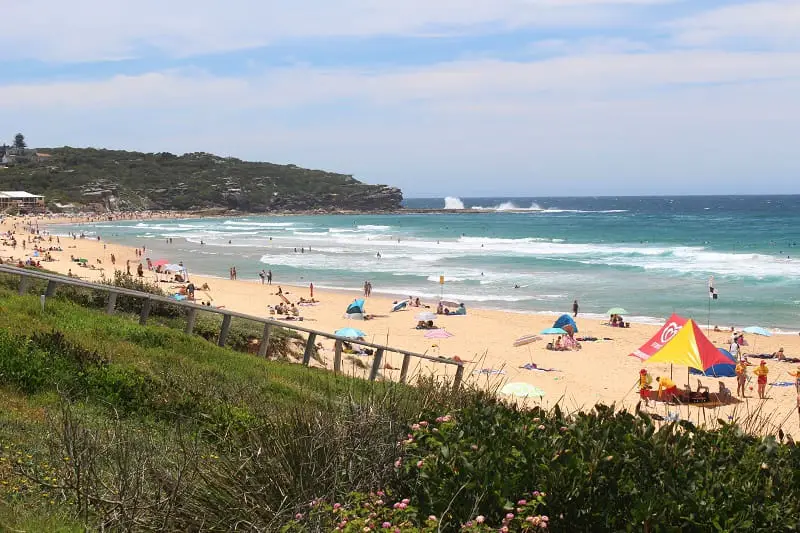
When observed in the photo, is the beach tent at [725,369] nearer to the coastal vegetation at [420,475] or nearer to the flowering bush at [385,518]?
the coastal vegetation at [420,475]

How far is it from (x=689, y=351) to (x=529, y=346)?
8.49m

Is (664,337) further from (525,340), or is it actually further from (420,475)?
(420,475)

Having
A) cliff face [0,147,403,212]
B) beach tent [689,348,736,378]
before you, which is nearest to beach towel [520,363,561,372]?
beach tent [689,348,736,378]

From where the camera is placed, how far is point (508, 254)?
61062 mm

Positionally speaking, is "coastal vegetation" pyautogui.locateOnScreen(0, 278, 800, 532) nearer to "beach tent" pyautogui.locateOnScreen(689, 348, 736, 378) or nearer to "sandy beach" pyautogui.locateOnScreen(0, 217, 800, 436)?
"sandy beach" pyautogui.locateOnScreen(0, 217, 800, 436)

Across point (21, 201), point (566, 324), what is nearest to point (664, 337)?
point (566, 324)

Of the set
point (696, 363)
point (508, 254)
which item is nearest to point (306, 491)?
point (696, 363)

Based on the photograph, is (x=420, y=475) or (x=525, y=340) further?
(x=525, y=340)

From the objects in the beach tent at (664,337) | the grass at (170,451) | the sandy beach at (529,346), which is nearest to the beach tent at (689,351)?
the beach tent at (664,337)

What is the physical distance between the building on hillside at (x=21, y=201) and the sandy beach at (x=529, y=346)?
72695 mm

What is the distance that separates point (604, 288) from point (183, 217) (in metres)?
93.1

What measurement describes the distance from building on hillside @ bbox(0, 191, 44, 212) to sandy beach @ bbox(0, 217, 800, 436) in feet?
238

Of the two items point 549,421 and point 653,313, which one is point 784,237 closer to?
point 653,313

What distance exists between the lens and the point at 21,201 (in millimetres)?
107875
